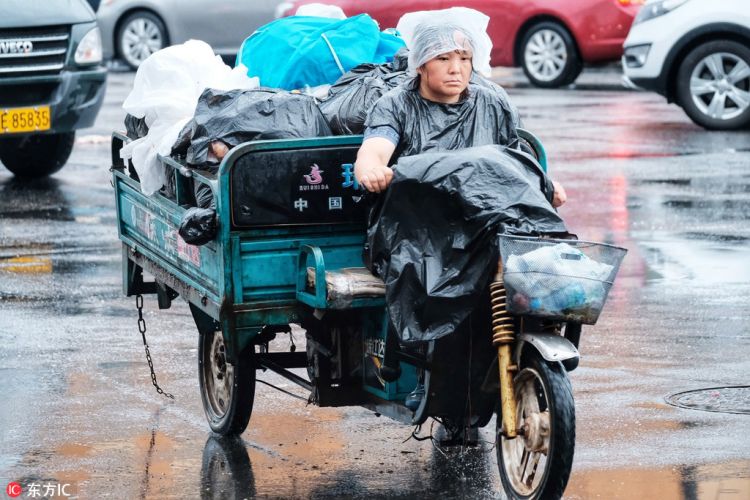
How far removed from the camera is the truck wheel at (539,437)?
4.73m

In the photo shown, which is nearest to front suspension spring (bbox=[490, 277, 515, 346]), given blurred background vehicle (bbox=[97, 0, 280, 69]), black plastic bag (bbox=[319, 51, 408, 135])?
black plastic bag (bbox=[319, 51, 408, 135])

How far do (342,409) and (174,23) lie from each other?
54.8ft

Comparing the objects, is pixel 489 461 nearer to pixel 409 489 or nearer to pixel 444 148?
pixel 409 489

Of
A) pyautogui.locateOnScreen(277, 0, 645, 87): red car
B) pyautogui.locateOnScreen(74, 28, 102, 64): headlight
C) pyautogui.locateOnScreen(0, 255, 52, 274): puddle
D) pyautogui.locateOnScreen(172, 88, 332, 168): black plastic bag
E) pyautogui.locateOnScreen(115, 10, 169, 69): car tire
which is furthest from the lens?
pyautogui.locateOnScreen(115, 10, 169, 69): car tire

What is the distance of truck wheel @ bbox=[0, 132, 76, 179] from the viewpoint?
44.1 ft

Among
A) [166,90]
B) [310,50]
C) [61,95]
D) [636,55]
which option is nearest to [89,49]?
[61,95]

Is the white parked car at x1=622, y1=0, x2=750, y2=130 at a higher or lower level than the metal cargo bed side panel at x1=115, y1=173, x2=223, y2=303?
lower

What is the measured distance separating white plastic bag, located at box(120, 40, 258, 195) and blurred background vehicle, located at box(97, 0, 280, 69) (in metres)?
15.5

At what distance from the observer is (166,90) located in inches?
259

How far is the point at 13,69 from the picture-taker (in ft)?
41.2

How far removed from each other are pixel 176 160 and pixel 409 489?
163 cm
